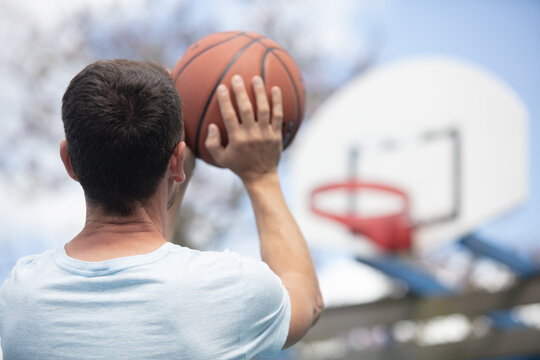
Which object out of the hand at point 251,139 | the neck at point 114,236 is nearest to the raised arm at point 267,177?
the hand at point 251,139

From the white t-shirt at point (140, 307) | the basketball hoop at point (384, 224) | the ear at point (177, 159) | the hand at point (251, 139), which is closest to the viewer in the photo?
the white t-shirt at point (140, 307)

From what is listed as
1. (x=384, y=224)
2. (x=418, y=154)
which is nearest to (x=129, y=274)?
(x=384, y=224)

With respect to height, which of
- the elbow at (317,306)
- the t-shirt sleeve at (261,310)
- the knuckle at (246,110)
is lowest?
the elbow at (317,306)

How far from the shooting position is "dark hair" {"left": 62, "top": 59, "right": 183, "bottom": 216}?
113cm

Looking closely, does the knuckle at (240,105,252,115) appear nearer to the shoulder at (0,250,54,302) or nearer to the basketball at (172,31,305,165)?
the basketball at (172,31,305,165)

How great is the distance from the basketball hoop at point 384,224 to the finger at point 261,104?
429cm

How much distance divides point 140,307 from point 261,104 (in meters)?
0.65

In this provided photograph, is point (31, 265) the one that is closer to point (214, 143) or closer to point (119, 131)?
point (119, 131)

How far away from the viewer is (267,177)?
155 cm

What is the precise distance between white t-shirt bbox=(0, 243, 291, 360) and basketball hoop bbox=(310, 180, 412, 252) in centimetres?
475

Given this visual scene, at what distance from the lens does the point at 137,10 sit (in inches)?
450

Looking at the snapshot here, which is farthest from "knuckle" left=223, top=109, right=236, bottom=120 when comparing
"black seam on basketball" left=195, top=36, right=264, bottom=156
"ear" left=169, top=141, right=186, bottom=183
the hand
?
"ear" left=169, top=141, right=186, bottom=183

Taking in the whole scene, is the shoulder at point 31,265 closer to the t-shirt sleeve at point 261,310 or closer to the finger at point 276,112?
the t-shirt sleeve at point 261,310

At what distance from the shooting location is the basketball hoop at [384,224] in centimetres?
590
